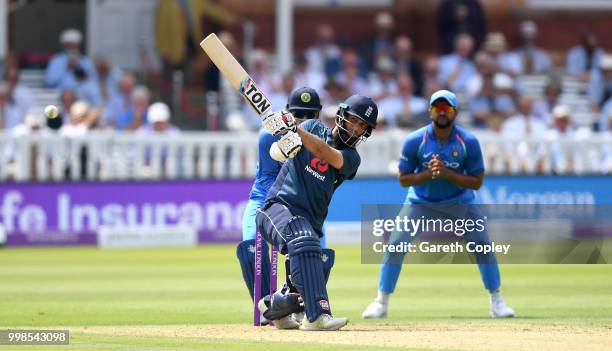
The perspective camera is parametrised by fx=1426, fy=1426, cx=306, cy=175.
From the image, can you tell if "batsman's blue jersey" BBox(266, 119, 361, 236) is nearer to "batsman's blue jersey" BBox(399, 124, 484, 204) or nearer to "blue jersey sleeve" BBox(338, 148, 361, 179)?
"blue jersey sleeve" BBox(338, 148, 361, 179)

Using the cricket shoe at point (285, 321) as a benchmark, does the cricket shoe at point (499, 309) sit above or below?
below

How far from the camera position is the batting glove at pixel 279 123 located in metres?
10.1

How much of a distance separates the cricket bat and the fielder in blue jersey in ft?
9.15

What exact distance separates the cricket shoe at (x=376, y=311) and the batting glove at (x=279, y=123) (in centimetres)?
320

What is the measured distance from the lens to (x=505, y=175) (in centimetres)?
2222

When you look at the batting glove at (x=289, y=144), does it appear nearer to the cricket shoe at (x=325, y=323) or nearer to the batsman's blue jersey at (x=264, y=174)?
the cricket shoe at (x=325, y=323)

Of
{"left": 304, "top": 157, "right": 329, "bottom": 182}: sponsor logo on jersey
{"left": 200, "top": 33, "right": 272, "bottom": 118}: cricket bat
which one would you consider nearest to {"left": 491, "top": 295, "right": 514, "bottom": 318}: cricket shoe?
{"left": 304, "top": 157, "right": 329, "bottom": 182}: sponsor logo on jersey

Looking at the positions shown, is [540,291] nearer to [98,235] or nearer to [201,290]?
[201,290]

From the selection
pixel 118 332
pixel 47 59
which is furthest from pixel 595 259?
pixel 47 59

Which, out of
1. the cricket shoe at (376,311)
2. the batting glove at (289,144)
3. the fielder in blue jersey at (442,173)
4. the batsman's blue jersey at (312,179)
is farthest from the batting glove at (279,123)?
the cricket shoe at (376,311)

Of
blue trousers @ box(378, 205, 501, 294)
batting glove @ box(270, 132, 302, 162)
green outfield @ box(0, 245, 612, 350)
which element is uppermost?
batting glove @ box(270, 132, 302, 162)

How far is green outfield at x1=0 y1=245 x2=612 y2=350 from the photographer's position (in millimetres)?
10359

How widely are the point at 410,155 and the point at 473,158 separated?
0.58 m

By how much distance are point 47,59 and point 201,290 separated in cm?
1158
